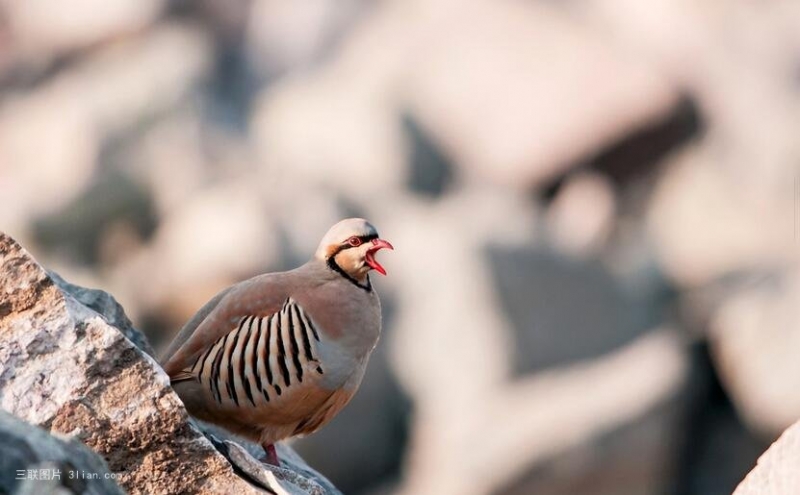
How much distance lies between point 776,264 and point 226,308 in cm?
2115

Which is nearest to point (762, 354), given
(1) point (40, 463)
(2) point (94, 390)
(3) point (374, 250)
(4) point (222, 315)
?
(3) point (374, 250)

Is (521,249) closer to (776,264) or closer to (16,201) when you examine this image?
(776,264)

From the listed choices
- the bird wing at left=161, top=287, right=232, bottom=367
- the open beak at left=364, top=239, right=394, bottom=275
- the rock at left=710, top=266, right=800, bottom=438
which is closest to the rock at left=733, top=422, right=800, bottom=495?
the open beak at left=364, top=239, right=394, bottom=275

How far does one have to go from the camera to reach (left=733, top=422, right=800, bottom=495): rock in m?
4.91

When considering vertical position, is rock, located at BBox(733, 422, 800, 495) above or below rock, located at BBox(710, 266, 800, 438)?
above

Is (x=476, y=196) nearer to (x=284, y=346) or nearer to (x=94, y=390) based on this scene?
(x=284, y=346)

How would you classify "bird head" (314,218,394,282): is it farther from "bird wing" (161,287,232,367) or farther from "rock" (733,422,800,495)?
"rock" (733,422,800,495)

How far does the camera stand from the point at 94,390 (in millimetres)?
4566

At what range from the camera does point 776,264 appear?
2598 centimetres

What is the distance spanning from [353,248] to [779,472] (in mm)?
2170

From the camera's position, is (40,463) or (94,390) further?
(94,390)

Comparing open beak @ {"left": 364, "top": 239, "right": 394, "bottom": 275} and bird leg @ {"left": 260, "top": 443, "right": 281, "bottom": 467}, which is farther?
open beak @ {"left": 364, "top": 239, "right": 394, "bottom": 275}

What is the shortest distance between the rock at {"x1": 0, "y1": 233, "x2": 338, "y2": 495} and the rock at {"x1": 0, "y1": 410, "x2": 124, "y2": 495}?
841mm

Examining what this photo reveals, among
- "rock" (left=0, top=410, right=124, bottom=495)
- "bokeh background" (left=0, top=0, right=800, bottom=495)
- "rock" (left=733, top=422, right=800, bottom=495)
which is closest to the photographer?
"rock" (left=0, top=410, right=124, bottom=495)
